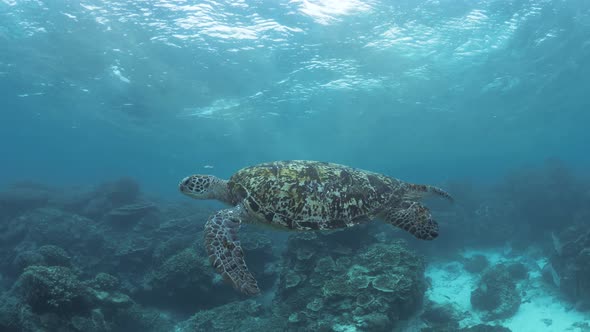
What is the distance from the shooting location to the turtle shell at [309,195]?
183 inches

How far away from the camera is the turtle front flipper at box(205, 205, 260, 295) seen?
4117 millimetres

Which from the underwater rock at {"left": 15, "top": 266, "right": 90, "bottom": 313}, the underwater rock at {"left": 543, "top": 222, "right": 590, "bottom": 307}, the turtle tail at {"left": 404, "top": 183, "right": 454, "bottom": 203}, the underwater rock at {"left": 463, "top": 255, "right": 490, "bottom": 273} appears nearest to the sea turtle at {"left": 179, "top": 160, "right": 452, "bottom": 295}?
the turtle tail at {"left": 404, "top": 183, "right": 454, "bottom": 203}

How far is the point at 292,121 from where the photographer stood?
3738 centimetres

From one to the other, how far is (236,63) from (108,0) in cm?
794

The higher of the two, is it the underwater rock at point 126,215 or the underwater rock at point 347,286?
the underwater rock at point 347,286

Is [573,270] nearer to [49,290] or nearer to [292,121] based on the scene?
[49,290]

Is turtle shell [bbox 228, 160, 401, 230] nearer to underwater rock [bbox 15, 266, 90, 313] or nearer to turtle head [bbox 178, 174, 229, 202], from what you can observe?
turtle head [bbox 178, 174, 229, 202]

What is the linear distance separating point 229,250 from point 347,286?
385cm

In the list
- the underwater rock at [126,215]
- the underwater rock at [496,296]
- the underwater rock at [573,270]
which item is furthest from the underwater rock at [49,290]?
the underwater rock at [573,270]

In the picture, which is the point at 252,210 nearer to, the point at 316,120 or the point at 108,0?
the point at 108,0

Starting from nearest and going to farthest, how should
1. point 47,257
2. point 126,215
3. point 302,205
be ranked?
point 302,205 < point 47,257 < point 126,215

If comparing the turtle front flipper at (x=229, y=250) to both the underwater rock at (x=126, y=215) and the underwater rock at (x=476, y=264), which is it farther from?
the underwater rock at (x=126, y=215)

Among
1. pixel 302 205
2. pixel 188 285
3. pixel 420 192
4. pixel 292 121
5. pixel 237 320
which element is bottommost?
pixel 292 121

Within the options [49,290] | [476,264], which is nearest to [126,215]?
[49,290]
